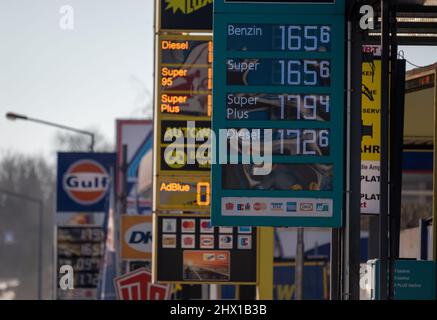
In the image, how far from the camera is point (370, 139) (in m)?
19.9

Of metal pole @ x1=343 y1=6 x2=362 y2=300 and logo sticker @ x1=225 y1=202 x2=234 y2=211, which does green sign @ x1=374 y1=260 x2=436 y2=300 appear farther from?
logo sticker @ x1=225 y1=202 x2=234 y2=211

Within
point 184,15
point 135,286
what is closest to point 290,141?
point 184,15

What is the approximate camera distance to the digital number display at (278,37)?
16.7 m

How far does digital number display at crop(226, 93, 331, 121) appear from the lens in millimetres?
16734

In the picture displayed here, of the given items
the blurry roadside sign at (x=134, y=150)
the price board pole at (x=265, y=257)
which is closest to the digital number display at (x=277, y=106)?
the price board pole at (x=265, y=257)

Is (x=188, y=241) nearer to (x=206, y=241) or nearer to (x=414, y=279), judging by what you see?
(x=206, y=241)

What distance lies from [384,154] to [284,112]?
5.48 feet

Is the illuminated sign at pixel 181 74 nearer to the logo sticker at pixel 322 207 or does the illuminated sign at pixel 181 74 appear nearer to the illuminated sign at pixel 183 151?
Result: the illuminated sign at pixel 183 151

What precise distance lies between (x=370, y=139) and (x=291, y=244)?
127 ft

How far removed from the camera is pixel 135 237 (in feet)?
117

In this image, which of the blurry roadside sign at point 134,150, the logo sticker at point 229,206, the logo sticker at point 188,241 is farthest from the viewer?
the blurry roadside sign at point 134,150

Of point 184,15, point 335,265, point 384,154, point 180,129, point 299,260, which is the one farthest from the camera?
point 299,260

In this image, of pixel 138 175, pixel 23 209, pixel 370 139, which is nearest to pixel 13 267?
pixel 23 209

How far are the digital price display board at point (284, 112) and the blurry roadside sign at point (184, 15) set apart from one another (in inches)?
327
